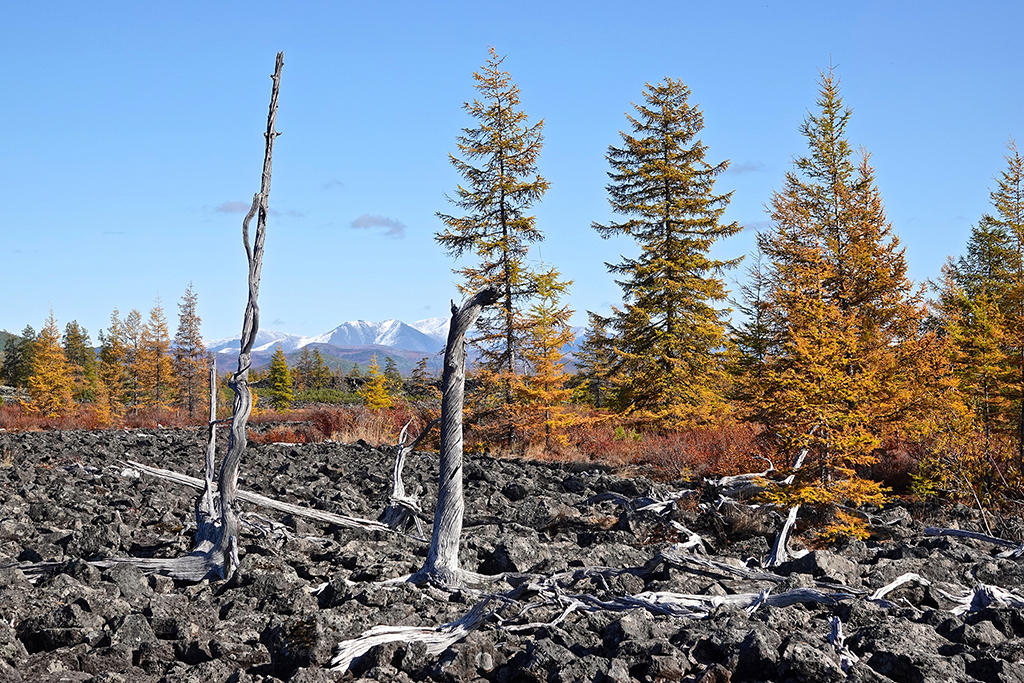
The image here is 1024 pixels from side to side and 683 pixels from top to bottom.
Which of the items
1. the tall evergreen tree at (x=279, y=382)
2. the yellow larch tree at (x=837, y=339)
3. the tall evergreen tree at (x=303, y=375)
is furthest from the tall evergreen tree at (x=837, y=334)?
the tall evergreen tree at (x=303, y=375)

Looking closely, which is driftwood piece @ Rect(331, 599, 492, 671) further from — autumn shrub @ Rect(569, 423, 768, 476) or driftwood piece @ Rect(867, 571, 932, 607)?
autumn shrub @ Rect(569, 423, 768, 476)

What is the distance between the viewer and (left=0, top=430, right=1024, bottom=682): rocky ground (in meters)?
3.43

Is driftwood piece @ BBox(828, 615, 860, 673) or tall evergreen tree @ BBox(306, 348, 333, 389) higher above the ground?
tall evergreen tree @ BBox(306, 348, 333, 389)

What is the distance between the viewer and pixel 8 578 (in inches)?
179

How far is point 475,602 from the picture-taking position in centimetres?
451

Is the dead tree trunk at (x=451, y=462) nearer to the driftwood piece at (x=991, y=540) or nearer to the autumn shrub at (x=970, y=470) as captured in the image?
the driftwood piece at (x=991, y=540)

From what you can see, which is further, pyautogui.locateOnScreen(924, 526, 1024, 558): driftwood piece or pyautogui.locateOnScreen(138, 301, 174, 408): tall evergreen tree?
pyautogui.locateOnScreen(138, 301, 174, 408): tall evergreen tree

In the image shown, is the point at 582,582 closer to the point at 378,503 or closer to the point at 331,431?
the point at 378,503

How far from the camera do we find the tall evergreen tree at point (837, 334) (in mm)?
7504

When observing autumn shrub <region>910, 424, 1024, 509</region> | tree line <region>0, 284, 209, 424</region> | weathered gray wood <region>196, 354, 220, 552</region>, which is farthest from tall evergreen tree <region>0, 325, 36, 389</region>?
autumn shrub <region>910, 424, 1024, 509</region>

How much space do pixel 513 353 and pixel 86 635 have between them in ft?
50.9

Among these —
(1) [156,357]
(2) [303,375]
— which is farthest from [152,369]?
(2) [303,375]

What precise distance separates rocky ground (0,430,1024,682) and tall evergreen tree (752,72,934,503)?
90 centimetres

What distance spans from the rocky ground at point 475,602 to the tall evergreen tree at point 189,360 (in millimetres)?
41800
